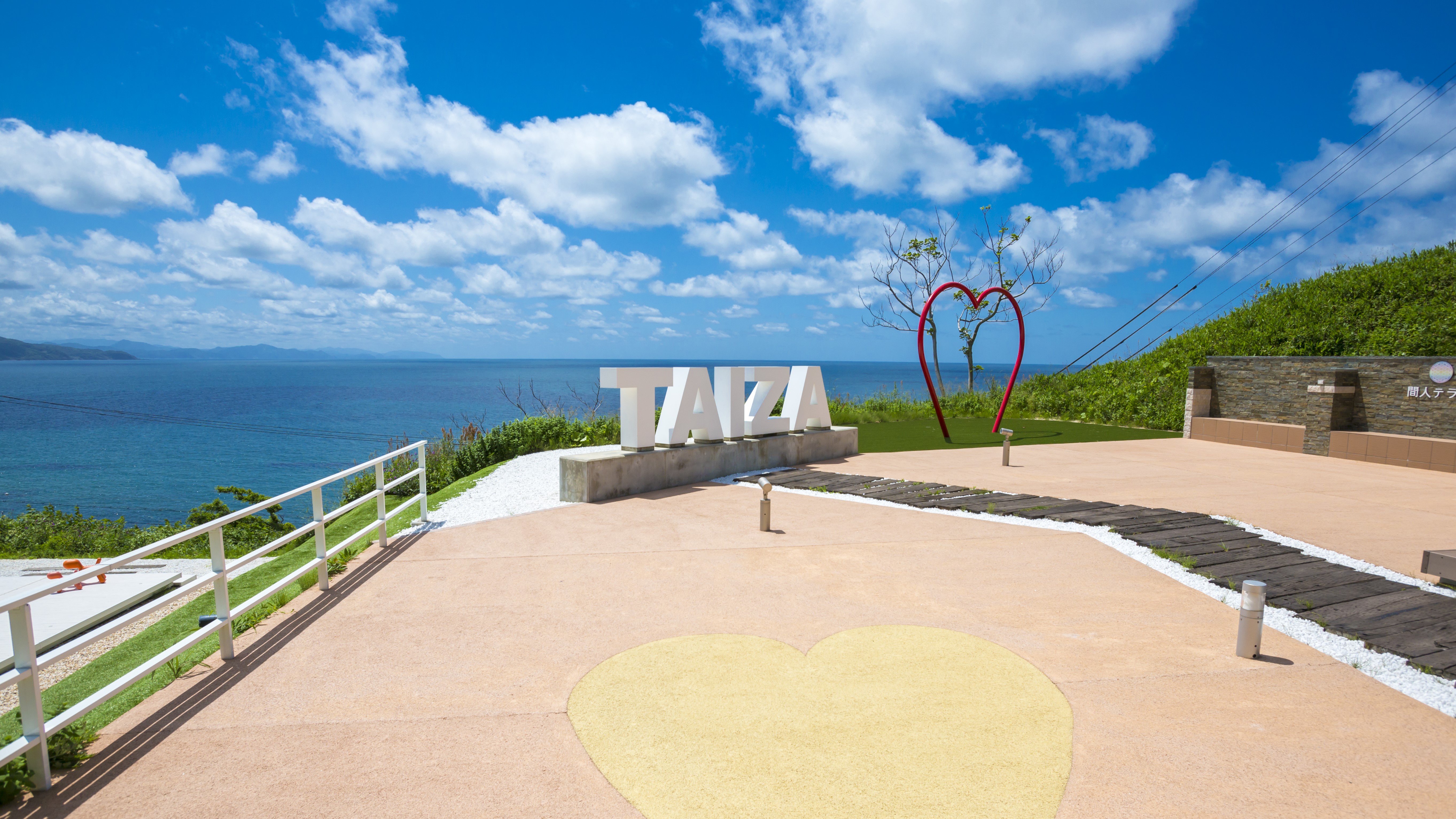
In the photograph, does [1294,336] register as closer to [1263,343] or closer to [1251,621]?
[1263,343]

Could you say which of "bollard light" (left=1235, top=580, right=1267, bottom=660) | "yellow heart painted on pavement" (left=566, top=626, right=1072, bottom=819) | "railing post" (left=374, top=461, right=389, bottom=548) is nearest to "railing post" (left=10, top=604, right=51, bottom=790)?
"yellow heart painted on pavement" (left=566, top=626, right=1072, bottom=819)

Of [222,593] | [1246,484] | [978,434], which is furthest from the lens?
[978,434]

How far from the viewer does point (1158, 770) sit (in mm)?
3533

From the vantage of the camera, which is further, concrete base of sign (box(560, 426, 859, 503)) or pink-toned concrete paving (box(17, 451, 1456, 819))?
concrete base of sign (box(560, 426, 859, 503))

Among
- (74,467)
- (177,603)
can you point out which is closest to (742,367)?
(177,603)

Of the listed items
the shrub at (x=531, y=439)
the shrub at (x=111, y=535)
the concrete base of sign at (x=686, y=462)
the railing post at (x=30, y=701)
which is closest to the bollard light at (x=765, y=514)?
the concrete base of sign at (x=686, y=462)

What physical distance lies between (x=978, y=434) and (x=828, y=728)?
53.5ft

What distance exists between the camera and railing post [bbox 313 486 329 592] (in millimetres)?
6082

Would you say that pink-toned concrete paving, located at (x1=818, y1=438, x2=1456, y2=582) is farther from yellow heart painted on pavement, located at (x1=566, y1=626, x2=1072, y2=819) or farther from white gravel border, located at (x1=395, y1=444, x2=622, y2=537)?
yellow heart painted on pavement, located at (x1=566, y1=626, x2=1072, y2=819)

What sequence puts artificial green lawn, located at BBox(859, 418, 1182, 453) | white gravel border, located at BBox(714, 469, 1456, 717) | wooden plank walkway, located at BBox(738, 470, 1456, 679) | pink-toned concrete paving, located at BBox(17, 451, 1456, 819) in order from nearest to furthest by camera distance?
pink-toned concrete paving, located at BBox(17, 451, 1456, 819), white gravel border, located at BBox(714, 469, 1456, 717), wooden plank walkway, located at BBox(738, 470, 1456, 679), artificial green lawn, located at BBox(859, 418, 1182, 453)

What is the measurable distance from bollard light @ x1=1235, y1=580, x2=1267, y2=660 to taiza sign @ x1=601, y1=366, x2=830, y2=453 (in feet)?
23.5

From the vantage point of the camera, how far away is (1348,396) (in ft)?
49.0

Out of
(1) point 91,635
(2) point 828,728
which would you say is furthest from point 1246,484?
(1) point 91,635

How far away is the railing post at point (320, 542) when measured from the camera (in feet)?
20.0
